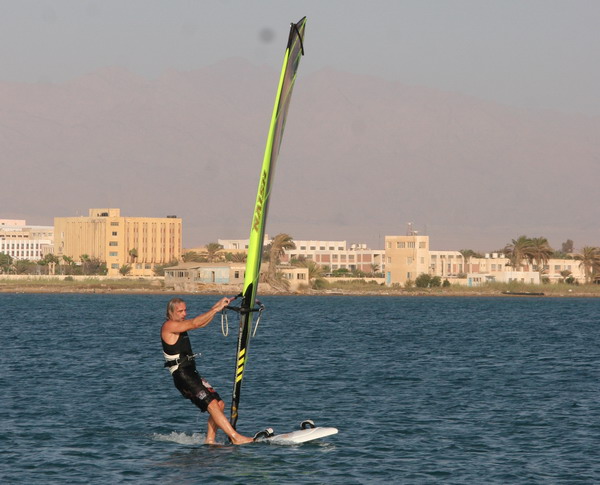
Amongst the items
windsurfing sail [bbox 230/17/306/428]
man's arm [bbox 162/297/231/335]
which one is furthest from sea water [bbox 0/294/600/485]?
windsurfing sail [bbox 230/17/306/428]

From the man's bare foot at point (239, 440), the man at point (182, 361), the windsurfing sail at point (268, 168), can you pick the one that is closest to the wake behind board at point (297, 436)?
the man's bare foot at point (239, 440)

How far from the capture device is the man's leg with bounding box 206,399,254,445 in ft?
72.3

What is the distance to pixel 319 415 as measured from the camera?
1181 inches

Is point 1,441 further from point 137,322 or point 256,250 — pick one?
point 137,322

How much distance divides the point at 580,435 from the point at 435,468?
19.9 feet

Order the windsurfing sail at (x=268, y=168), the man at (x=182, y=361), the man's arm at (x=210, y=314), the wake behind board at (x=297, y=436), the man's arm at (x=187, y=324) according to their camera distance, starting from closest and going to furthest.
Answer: the man's arm at (x=210, y=314)
the man's arm at (x=187, y=324)
the windsurfing sail at (x=268, y=168)
the man at (x=182, y=361)
the wake behind board at (x=297, y=436)

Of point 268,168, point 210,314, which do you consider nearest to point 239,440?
point 210,314

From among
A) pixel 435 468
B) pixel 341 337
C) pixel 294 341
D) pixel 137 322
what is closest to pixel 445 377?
pixel 435 468

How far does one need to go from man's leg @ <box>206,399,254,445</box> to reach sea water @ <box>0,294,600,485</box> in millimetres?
247

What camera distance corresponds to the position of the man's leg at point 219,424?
867 inches

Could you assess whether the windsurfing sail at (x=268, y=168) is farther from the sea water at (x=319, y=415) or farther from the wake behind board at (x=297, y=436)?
the sea water at (x=319, y=415)

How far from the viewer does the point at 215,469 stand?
2141 centimetres

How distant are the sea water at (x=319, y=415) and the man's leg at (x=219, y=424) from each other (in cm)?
25

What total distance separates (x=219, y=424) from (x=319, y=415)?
322 inches
